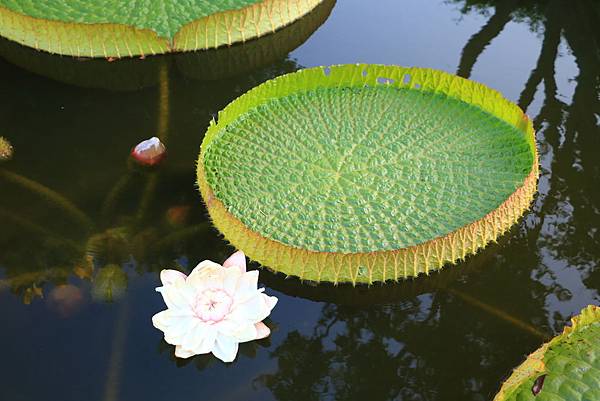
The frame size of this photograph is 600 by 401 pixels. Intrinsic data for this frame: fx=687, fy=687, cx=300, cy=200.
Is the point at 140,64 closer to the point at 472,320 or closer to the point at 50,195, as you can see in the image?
the point at 50,195

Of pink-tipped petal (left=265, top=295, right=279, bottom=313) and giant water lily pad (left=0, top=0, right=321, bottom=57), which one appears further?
giant water lily pad (left=0, top=0, right=321, bottom=57)

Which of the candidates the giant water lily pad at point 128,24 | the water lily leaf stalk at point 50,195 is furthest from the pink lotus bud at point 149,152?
the giant water lily pad at point 128,24

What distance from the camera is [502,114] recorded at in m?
1.99

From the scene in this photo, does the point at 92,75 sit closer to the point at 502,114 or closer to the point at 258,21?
the point at 258,21

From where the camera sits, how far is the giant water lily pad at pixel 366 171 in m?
1.65

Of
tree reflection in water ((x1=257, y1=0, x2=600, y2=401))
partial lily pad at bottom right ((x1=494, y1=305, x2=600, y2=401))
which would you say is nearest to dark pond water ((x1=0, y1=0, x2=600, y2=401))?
tree reflection in water ((x1=257, y1=0, x2=600, y2=401))

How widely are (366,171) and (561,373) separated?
731mm

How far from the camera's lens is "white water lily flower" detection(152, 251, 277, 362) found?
148cm

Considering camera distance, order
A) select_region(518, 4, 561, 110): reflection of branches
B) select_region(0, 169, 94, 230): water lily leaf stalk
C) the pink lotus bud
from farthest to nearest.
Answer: select_region(518, 4, 561, 110): reflection of branches < the pink lotus bud < select_region(0, 169, 94, 230): water lily leaf stalk

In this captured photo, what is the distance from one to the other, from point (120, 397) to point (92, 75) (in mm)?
1303

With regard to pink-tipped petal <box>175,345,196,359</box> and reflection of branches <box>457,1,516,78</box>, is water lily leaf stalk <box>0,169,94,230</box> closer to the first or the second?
pink-tipped petal <box>175,345,196,359</box>

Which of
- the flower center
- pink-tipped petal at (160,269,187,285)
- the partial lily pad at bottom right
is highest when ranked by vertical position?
pink-tipped petal at (160,269,187,285)

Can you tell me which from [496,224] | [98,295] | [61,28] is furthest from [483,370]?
[61,28]

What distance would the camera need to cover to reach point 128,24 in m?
2.39
